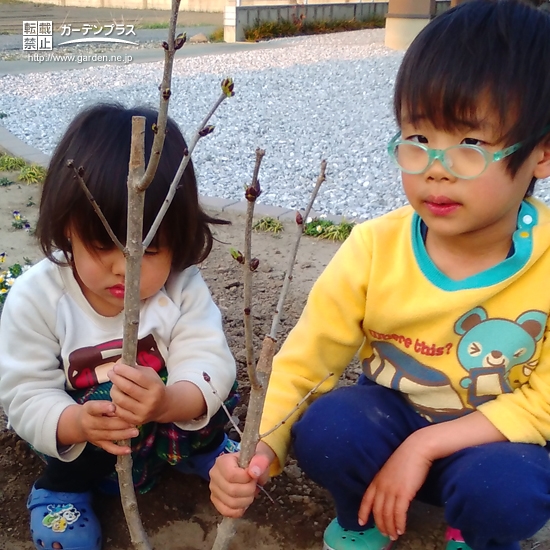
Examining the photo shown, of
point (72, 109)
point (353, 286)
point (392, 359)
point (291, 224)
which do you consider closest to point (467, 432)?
point (392, 359)

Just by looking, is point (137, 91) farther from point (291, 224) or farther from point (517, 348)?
point (517, 348)

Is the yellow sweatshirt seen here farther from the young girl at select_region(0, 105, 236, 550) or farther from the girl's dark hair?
the girl's dark hair

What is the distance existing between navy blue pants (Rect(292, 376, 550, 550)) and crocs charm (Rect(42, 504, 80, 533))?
0.60 meters

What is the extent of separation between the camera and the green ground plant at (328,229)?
375cm

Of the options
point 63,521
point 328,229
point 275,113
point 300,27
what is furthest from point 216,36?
point 63,521

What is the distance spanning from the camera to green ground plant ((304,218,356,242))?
12.3ft

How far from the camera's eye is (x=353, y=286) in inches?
65.9

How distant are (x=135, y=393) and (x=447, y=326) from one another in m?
0.74

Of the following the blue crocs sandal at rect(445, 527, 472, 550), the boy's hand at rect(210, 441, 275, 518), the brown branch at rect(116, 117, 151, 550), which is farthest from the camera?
the blue crocs sandal at rect(445, 527, 472, 550)

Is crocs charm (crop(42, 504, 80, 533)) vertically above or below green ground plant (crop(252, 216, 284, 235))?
above

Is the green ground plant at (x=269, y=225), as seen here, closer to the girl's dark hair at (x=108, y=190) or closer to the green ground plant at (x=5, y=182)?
the green ground plant at (x=5, y=182)

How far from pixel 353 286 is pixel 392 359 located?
22 cm

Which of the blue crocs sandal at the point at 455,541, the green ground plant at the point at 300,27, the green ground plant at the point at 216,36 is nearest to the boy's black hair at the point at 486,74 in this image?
the blue crocs sandal at the point at 455,541

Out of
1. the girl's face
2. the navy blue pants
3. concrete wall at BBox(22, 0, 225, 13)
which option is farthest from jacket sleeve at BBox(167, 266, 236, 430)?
concrete wall at BBox(22, 0, 225, 13)
